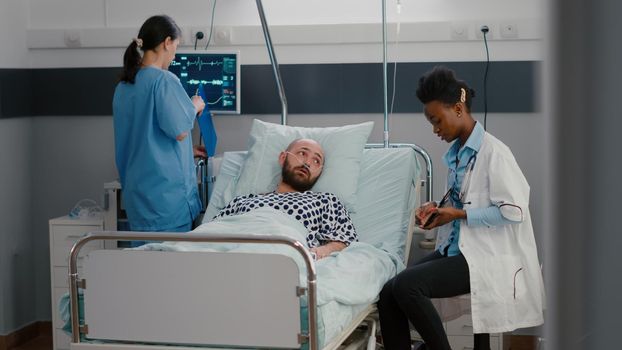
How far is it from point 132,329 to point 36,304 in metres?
2.37

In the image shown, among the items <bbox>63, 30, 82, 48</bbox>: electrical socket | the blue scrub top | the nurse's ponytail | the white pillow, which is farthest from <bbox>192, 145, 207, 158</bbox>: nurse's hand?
<bbox>63, 30, 82, 48</bbox>: electrical socket

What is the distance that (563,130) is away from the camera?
222mm

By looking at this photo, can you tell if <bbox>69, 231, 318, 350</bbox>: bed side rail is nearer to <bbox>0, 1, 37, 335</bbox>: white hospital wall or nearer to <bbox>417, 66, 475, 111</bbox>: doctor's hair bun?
<bbox>417, 66, 475, 111</bbox>: doctor's hair bun

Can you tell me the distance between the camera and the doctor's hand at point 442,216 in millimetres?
2770

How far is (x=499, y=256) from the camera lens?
279 cm

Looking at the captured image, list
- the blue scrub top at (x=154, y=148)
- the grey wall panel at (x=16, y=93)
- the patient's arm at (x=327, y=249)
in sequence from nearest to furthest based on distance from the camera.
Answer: the patient's arm at (x=327, y=249) → the blue scrub top at (x=154, y=148) → the grey wall panel at (x=16, y=93)

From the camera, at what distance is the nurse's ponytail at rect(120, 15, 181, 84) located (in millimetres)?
3379

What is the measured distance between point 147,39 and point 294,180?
0.83 metres

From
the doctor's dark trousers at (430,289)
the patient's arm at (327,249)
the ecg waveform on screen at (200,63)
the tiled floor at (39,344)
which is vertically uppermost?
the ecg waveform on screen at (200,63)

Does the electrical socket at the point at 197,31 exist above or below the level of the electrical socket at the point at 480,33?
above

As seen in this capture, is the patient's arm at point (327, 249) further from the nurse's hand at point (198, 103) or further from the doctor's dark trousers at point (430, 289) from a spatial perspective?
the nurse's hand at point (198, 103)

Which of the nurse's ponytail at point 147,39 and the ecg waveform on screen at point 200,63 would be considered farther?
the ecg waveform on screen at point 200,63

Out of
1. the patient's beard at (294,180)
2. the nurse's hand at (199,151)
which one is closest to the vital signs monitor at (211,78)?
the nurse's hand at (199,151)

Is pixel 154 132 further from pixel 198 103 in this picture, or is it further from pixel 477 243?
pixel 477 243
